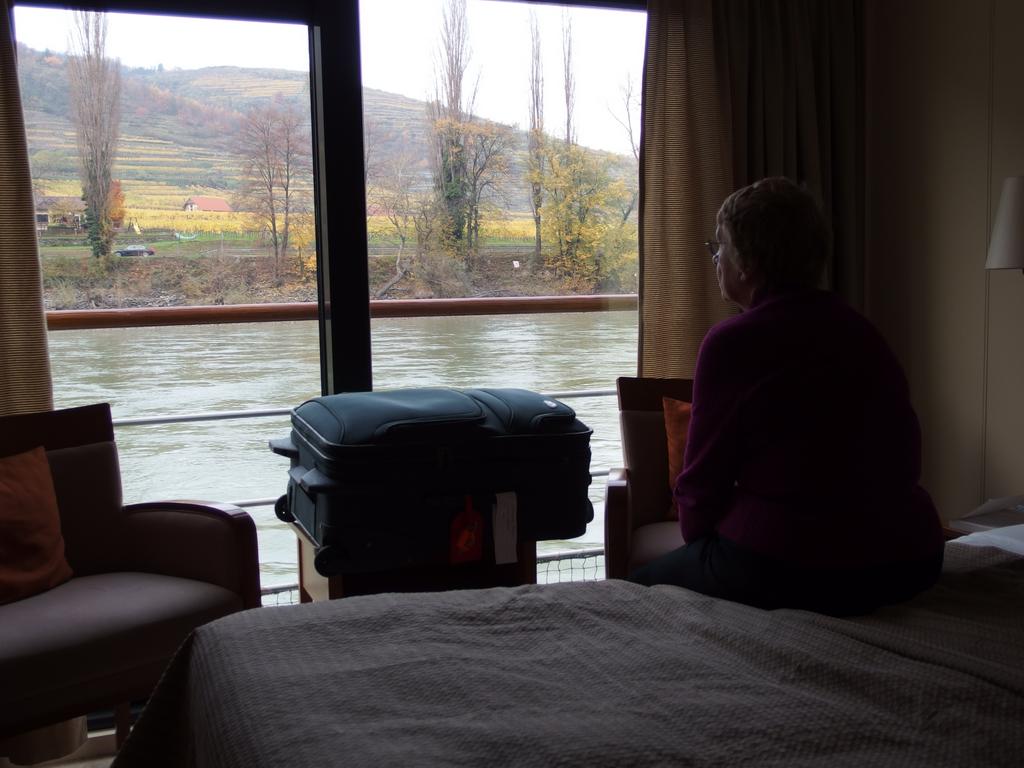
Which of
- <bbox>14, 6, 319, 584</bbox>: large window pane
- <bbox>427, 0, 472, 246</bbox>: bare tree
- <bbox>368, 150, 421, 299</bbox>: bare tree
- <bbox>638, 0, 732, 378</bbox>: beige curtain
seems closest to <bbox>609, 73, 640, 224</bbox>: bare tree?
<bbox>638, 0, 732, 378</bbox>: beige curtain

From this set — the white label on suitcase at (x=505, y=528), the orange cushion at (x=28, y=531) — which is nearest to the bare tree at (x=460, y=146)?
the white label on suitcase at (x=505, y=528)

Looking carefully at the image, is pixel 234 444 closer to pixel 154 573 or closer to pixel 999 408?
pixel 154 573

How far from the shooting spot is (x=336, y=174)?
3508 mm

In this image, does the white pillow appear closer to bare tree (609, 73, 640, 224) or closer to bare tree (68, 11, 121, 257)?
bare tree (609, 73, 640, 224)

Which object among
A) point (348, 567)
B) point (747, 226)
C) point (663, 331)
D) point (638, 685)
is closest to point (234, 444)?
point (348, 567)

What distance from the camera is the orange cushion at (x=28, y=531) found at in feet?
8.32

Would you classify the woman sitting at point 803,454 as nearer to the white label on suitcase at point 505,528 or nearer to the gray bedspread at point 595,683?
the gray bedspread at point 595,683

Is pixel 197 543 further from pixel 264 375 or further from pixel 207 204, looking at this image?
pixel 207 204

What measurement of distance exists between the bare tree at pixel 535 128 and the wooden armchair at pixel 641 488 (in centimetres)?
91

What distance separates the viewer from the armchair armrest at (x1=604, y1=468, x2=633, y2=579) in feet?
9.97

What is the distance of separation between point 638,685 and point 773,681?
7.7 inches

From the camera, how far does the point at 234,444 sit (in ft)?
13.0

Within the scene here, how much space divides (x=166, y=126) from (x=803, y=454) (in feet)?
8.74

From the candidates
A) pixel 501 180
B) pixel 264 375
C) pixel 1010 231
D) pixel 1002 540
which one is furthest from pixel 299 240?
pixel 1002 540
